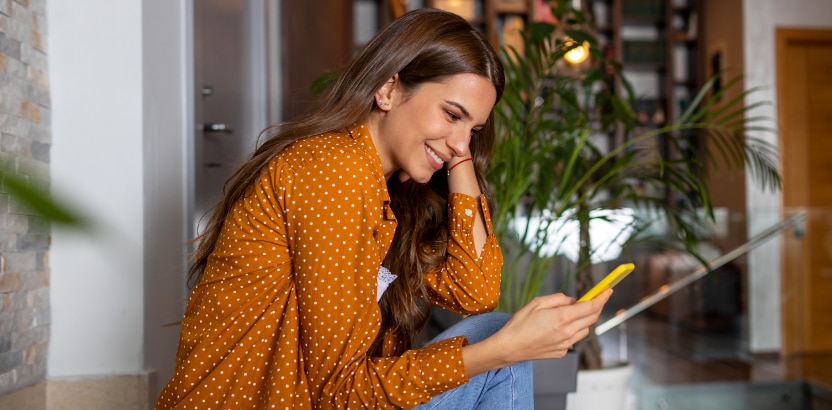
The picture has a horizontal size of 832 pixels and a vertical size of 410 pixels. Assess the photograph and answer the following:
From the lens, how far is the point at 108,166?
5.07 ft

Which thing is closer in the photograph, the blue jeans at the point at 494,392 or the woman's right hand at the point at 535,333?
the woman's right hand at the point at 535,333

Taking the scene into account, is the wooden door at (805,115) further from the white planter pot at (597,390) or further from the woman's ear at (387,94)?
the woman's ear at (387,94)

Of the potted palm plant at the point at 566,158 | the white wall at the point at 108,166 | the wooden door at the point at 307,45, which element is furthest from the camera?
the wooden door at the point at 307,45

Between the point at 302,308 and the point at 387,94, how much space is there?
373mm

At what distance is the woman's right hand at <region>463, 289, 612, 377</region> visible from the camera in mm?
1011

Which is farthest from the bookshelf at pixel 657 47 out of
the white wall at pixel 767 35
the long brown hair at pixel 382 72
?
the long brown hair at pixel 382 72

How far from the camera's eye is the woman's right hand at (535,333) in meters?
1.01

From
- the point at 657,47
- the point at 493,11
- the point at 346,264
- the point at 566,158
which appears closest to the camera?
the point at 346,264

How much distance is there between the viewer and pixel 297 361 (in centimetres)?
103

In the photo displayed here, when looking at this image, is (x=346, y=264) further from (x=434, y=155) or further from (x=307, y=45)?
(x=307, y=45)

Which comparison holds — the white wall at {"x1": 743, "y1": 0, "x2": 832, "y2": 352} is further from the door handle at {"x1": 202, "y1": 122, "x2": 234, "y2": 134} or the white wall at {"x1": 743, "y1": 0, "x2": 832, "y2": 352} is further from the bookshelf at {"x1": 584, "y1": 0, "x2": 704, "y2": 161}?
the door handle at {"x1": 202, "y1": 122, "x2": 234, "y2": 134}

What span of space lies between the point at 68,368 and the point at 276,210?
0.78m

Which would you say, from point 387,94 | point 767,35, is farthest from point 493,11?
point 387,94

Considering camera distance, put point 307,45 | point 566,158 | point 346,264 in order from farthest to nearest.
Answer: point 307,45 < point 566,158 < point 346,264
